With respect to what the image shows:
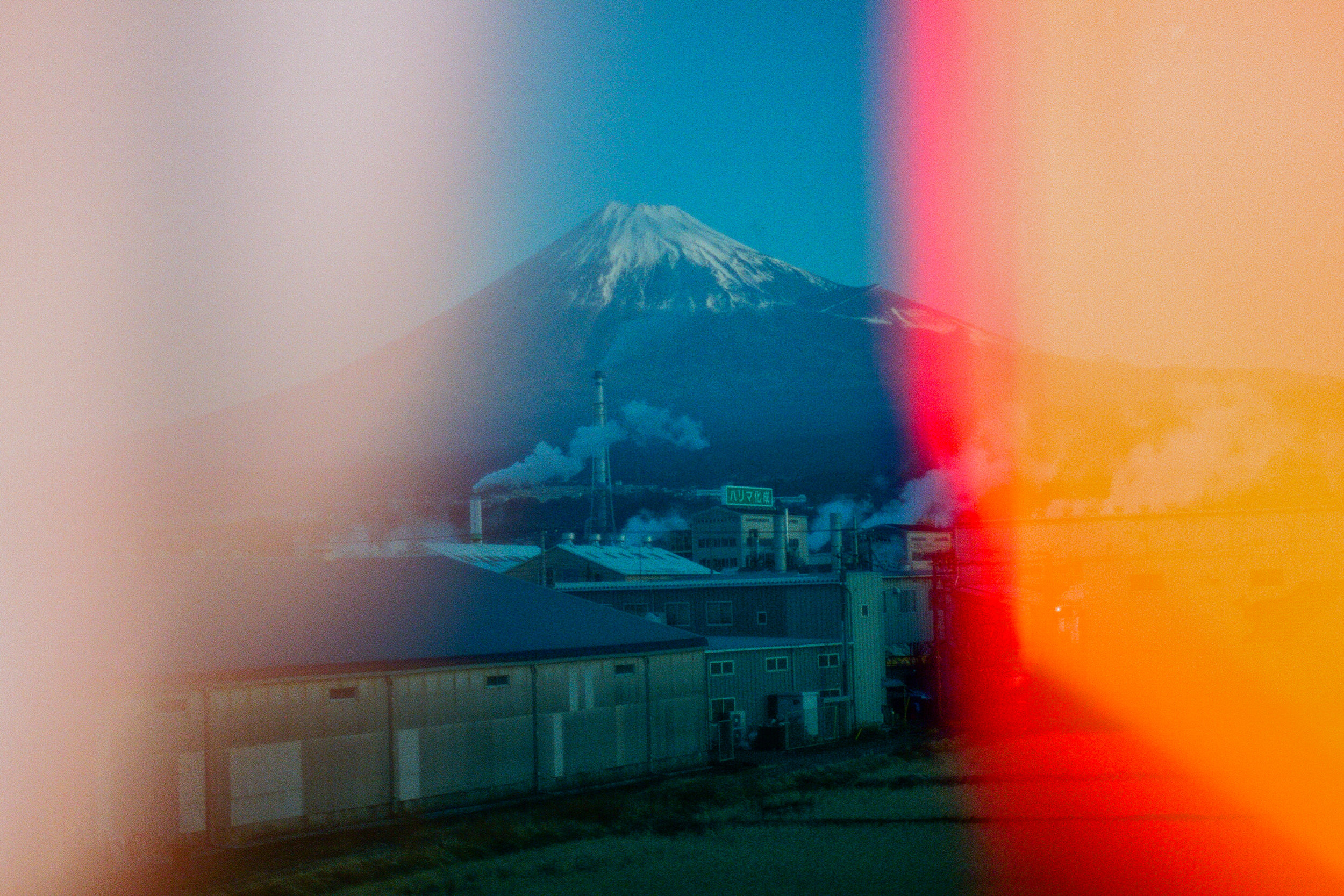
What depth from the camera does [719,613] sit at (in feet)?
151

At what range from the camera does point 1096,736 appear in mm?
36969

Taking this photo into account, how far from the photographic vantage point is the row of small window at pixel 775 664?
36.6m

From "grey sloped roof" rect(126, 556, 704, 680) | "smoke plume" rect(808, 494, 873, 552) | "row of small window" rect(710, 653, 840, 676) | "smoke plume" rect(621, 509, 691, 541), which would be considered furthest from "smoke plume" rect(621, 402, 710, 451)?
"grey sloped roof" rect(126, 556, 704, 680)

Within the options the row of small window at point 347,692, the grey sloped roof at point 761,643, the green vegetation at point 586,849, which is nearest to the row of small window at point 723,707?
the grey sloped roof at point 761,643

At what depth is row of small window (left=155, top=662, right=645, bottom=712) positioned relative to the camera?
23.3 metres

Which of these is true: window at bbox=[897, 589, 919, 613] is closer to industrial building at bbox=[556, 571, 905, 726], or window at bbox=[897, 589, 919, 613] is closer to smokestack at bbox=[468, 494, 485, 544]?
industrial building at bbox=[556, 571, 905, 726]

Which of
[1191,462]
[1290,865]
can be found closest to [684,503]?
[1191,462]

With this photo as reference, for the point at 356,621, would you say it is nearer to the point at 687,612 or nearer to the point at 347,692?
the point at 347,692

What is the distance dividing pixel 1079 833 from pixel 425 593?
15925 millimetres

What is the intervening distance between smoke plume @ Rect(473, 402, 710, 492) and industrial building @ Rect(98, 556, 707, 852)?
238 feet

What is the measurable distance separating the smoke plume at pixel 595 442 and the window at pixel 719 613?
58836 millimetres

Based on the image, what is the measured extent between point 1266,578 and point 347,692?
131 ft

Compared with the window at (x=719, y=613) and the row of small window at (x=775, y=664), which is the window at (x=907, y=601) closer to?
the window at (x=719, y=613)

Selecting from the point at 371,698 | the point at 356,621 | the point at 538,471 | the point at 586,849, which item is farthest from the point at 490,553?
the point at 538,471
